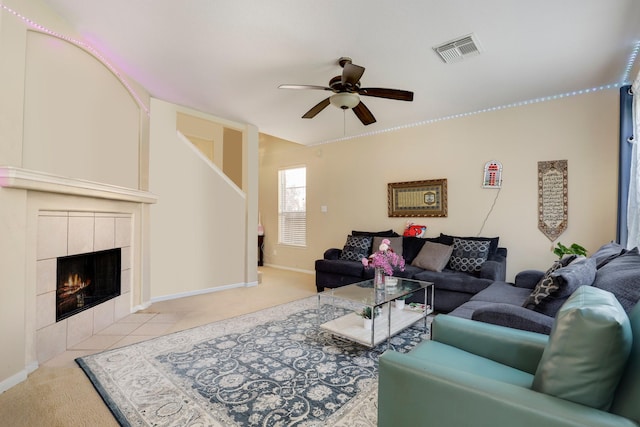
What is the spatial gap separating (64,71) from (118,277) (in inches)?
A: 82.6

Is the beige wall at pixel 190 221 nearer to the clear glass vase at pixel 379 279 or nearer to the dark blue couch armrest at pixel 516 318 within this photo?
the clear glass vase at pixel 379 279

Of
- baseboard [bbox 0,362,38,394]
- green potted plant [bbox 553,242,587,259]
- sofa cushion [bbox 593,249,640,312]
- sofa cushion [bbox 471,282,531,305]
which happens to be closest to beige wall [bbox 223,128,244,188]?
baseboard [bbox 0,362,38,394]

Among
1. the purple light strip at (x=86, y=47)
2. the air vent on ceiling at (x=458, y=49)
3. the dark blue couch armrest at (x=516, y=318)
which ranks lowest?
the dark blue couch armrest at (x=516, y=318)

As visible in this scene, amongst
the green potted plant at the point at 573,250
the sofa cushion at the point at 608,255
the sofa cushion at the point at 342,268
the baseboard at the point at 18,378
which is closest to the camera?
the baseboard at the point at 18,378

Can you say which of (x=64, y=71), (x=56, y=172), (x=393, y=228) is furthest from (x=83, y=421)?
(x=393, y=228)

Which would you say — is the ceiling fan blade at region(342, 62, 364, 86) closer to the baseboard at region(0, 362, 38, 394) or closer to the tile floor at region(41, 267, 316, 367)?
the tile floor at region(41, 267, 316, 367)

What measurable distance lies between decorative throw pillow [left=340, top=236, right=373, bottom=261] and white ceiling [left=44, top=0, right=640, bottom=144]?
208 centimetres

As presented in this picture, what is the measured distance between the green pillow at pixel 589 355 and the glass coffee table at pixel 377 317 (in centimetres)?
141

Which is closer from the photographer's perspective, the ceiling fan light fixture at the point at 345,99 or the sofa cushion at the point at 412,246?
the ceiling fan light fixture at the point at 345,99

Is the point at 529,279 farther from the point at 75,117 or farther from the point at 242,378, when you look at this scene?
the point at 75,117

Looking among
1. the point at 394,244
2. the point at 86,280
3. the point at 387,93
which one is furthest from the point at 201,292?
the point at 387,93

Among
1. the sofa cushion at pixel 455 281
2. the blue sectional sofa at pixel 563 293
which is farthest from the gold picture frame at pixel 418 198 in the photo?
the blue sectional sofa at pixel 563 293

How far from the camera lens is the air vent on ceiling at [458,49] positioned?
2.58 metres

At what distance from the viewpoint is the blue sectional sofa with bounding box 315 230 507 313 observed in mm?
3488
